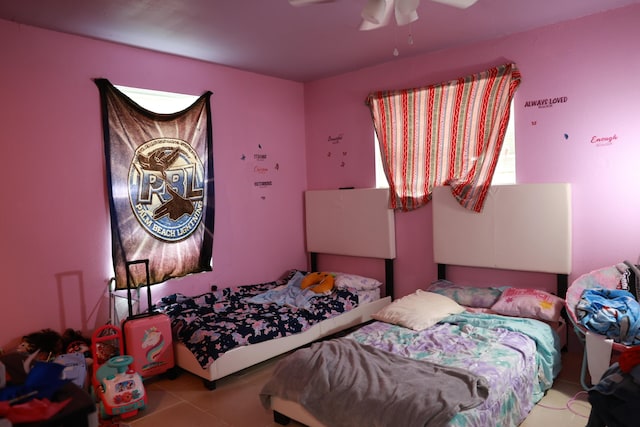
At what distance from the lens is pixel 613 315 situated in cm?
275

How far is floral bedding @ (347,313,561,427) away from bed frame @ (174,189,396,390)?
75cm

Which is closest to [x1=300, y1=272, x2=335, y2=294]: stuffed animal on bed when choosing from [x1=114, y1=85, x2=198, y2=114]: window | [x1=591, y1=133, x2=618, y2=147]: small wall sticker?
[x1=114, y1=85, x2=198, y2=114]: window

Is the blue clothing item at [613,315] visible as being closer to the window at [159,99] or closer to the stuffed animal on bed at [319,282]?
the stuffed animal on bed at [319,282]

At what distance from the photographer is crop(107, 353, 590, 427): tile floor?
2.83 m

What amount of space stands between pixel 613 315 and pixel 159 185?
362 cm

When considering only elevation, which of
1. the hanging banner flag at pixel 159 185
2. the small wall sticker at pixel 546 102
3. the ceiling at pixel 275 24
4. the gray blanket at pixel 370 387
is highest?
the ceiling at pixel 275 24

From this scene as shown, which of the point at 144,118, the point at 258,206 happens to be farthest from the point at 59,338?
the point at 258,206

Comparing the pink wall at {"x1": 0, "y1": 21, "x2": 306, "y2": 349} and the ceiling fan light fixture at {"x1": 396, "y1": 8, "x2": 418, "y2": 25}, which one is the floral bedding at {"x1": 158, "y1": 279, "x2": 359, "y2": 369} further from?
the ceiling fan light fixture at {"x1": 396, "y1": 8, "x2": 418, "y2": 25}

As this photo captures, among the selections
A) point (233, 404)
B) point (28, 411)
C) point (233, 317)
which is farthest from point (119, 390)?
point (28, 411)

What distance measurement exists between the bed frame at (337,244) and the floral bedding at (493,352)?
75cm

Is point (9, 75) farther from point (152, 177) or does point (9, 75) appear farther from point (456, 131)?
point (456, 131)

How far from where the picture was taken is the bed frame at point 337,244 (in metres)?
3.50

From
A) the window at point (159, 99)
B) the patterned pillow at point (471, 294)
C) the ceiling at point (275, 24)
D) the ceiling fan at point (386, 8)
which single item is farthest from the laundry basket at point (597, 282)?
the window at point (159, 99)

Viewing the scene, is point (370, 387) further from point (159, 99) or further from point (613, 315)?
point (159, 99)
